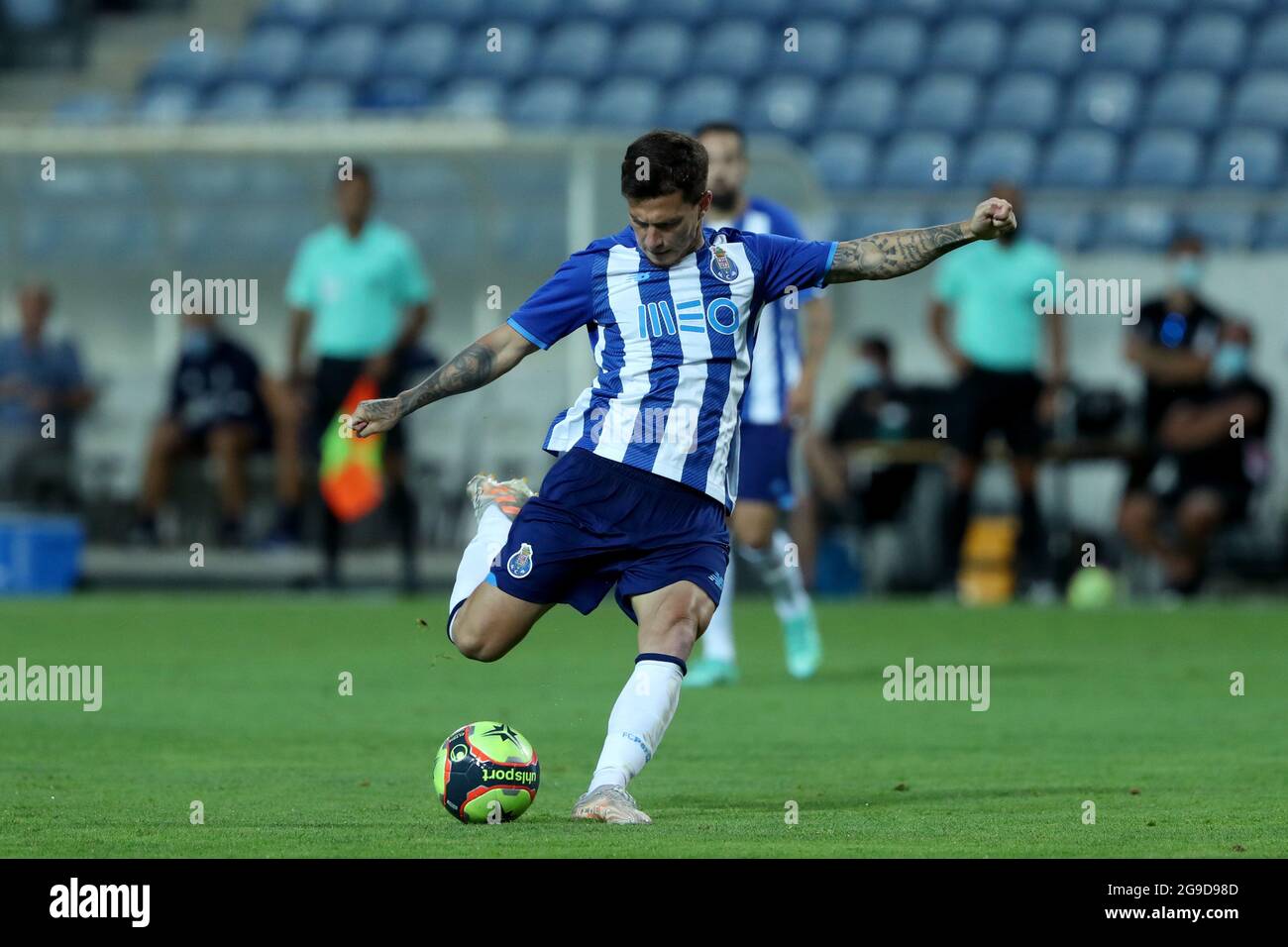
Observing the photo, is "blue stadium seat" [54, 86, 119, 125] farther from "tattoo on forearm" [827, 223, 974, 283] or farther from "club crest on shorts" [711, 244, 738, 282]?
"tattoo on forearm" [827, 223, 974, 283]

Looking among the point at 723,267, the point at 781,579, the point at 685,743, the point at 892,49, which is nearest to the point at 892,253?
the point at 723,267

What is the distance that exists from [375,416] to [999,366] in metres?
10.3

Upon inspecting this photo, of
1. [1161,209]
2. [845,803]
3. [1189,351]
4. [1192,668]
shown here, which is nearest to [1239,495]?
[1189,351]

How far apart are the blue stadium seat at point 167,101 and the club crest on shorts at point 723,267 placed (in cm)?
1746

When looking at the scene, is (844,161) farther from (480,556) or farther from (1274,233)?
(480,556)

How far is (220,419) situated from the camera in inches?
681

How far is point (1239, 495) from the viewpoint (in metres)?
16.2

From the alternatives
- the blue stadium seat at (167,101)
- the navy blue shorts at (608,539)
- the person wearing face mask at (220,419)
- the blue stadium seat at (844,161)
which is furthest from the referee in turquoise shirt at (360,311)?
the navy blue shorts at (608,539)

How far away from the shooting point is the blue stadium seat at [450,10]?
24281mm

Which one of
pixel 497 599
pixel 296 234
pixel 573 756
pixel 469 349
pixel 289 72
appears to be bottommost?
pixel 573 756

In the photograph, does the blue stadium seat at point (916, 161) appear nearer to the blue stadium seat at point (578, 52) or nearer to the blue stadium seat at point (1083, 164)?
the blue stadium seat at point (1083, 164)

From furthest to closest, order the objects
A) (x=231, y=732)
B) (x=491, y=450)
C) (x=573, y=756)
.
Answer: (x=491, y=450)
(x=231, y=732)
(x=573, y=756)

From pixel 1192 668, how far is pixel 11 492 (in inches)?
395

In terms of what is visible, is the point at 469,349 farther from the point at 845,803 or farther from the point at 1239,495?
the point at 1239,495
